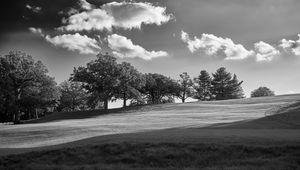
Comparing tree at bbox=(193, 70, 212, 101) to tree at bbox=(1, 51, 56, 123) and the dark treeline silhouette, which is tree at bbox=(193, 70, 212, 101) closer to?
the dark treeline silhouette

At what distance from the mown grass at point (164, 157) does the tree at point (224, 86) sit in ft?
245

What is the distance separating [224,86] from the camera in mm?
87750

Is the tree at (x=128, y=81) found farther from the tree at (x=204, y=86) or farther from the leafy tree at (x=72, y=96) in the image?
the tree at (x=204, y=86)

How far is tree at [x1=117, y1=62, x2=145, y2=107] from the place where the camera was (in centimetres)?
5400

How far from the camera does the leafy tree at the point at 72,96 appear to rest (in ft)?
237

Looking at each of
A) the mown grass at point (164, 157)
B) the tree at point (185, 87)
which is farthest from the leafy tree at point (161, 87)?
the mown grass at point (164, 157)

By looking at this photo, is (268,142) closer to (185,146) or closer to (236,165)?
(236,165)

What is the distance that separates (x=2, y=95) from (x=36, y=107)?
6.50 m

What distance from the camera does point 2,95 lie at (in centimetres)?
4966

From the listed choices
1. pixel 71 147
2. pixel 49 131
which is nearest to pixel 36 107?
pixel 49 131

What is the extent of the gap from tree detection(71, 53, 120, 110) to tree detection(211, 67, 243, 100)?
4248cm

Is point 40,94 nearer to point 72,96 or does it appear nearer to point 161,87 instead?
point 72,96

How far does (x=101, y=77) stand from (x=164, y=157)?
138ft

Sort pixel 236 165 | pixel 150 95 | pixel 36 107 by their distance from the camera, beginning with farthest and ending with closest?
pixel 150 95 → pixel 36 107 → pixel 236 165
